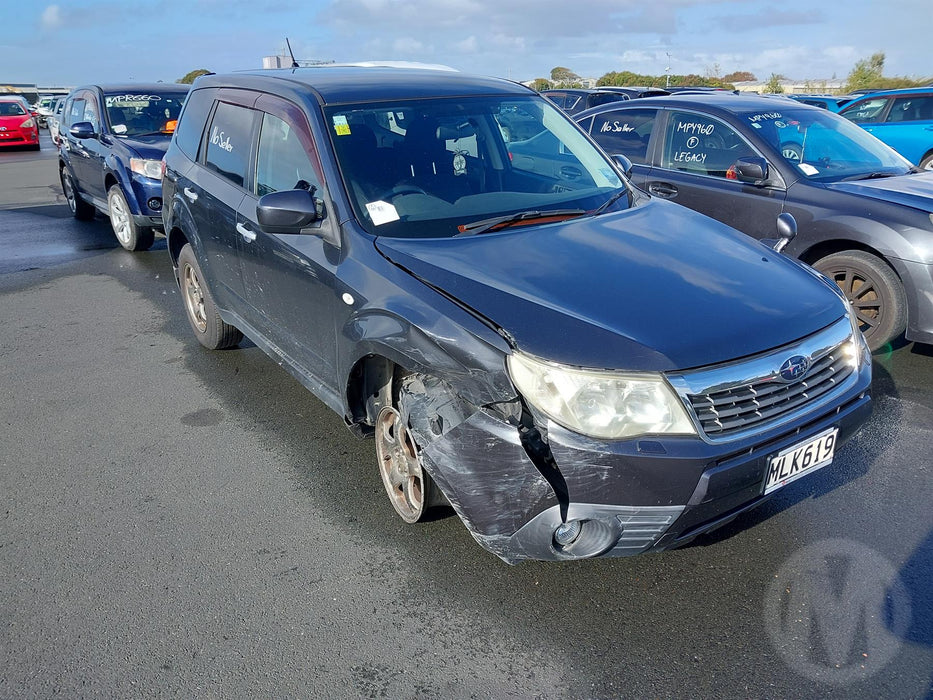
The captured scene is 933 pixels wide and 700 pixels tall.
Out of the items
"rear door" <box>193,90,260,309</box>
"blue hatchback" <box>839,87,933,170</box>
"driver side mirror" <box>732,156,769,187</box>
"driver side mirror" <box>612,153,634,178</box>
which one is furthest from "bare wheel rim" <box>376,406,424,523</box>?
"blue hatchback" <box>839,87,933,170</box>

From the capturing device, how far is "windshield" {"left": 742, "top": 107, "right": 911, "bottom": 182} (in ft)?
18.0

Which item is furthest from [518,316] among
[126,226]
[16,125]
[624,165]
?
[16,125]

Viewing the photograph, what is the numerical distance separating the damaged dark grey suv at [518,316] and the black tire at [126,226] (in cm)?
462

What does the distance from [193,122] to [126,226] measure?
4053mm

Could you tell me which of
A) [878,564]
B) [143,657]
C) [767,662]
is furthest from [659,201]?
[143,657]

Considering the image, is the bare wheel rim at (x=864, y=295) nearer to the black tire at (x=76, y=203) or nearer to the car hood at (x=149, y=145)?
the car hood at (x=149, y=145)

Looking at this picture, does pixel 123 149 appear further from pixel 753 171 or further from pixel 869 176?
pixel 869 176

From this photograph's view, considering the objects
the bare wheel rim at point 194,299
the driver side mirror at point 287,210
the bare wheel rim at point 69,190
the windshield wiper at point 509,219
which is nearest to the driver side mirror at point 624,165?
the windshield wiper at point 509,219

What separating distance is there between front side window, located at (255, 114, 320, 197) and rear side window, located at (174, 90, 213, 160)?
3.71ft

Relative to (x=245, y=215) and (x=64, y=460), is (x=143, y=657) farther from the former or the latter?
(x=245, y=215)

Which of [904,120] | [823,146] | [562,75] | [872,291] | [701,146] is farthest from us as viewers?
[562,75]

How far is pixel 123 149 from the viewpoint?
27.2 feet

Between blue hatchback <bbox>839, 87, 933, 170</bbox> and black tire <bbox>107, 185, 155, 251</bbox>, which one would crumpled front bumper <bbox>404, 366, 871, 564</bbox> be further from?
blue hatchback <bbox>839, 87, 933, 170</bbox>

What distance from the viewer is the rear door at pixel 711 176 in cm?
544
